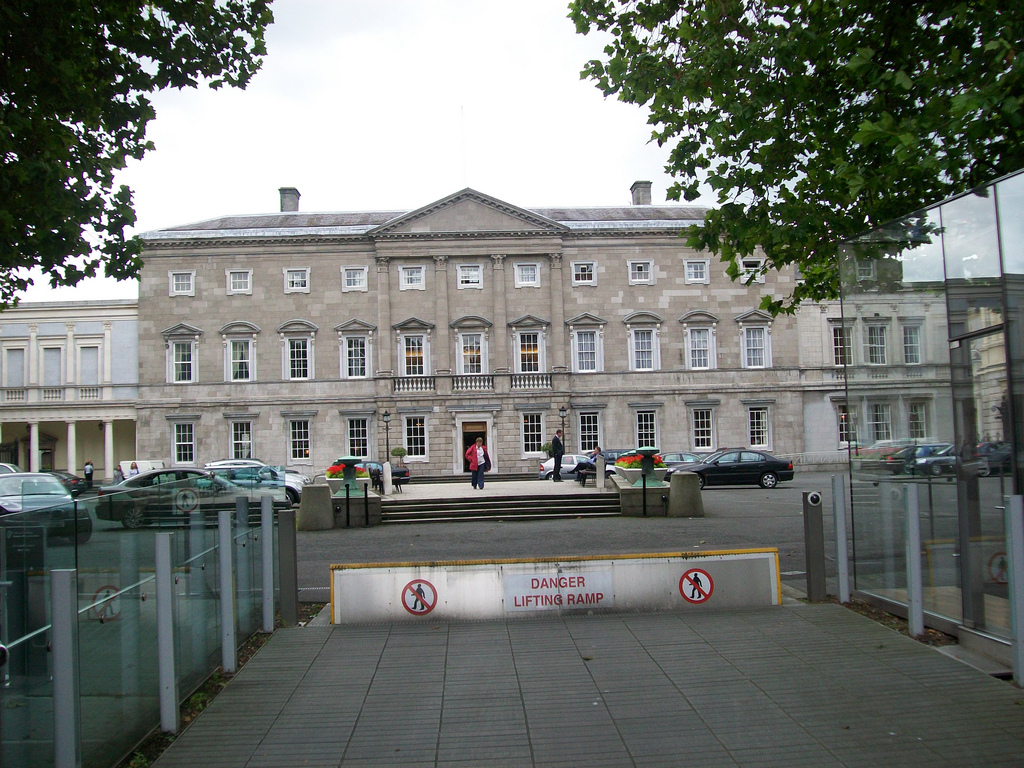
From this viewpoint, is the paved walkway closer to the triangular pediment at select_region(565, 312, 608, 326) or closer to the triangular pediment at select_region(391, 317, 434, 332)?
the triangular pediment at select_region(391, 317, 434, 332)

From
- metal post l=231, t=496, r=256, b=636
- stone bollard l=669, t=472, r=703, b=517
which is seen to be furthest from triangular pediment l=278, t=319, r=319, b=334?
metal post l=231, t=496, r=256, b=636

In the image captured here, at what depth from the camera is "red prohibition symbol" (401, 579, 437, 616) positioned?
9508mm

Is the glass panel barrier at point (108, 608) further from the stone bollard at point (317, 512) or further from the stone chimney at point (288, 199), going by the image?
the stone chimney at point (288, 199)

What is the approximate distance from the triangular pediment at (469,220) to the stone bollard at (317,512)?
27509 mm

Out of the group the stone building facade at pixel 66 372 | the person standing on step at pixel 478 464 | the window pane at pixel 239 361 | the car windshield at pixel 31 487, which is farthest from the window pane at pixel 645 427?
the car windshield at pixel 31 487

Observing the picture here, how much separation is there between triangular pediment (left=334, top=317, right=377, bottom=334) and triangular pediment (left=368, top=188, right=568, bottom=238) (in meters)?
4.86

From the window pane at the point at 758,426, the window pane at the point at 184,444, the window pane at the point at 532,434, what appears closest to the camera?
the window pane at the point at 532,434

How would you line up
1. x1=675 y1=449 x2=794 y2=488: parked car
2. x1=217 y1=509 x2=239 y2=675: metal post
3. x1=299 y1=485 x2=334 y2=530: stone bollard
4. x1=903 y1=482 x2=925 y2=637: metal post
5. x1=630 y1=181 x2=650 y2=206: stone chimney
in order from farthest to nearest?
x1=630 y1=181 x2=650 y2=206: stone chimney < x1=675 y1=449 x2=794 y2=488: parked car < x1=299 y1=485 x2=334 y2=530: stone bollard < x1=903 y1=482 x2=925 y2=637: metal post < x1=217 y1=509 x2=239 y2=675: metal post

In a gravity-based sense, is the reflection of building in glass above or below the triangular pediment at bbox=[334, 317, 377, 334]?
below

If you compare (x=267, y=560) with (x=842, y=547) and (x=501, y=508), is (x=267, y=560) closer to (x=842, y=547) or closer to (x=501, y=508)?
(x=842, y=547)

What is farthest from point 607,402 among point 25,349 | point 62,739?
point 62,739

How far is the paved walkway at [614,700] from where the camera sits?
5.69m

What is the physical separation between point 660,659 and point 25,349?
5219cm

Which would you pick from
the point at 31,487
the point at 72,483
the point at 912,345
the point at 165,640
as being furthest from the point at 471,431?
the point at 165,640
